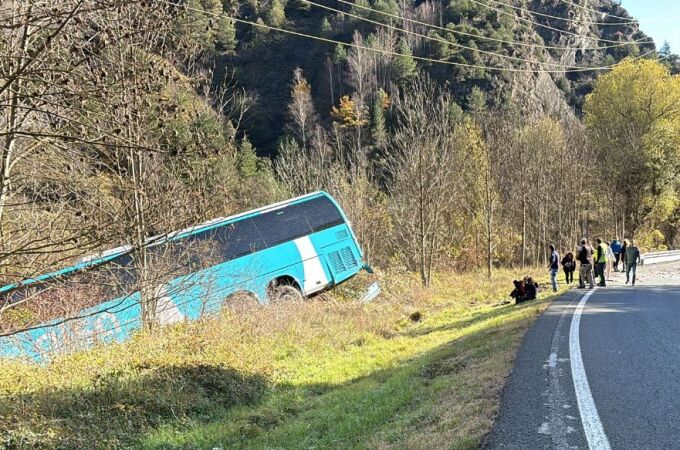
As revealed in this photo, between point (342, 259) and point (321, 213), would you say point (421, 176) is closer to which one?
point (321, 213)

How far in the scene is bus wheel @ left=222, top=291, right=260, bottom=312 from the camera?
13.1 meters

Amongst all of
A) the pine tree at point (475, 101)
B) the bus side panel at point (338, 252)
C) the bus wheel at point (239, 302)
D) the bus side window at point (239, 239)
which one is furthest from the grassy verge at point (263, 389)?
the pine tree at point (475, 101)

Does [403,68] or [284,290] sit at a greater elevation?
[403,68]

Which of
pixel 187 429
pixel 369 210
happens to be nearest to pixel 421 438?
Result: pixel 187 429

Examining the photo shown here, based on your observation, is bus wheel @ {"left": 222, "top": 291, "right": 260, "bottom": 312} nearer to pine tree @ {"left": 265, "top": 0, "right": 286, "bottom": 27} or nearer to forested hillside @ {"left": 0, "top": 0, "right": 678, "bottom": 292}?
forested hillside @ {"left": 0, "top": 0, "right": 678, "bottom": 292}

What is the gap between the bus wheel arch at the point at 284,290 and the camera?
15.6 metres

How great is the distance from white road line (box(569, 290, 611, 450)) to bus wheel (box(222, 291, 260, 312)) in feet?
27.2

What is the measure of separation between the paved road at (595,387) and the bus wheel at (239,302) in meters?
7.52

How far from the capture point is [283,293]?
1598 centimetres

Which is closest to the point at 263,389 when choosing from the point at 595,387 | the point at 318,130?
the point at 595,387

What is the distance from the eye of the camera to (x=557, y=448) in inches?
145

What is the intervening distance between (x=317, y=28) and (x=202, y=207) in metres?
82.6

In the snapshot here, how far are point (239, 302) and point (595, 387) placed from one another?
396 inches

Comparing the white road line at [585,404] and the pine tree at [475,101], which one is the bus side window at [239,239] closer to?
the white road line at [585,404]
